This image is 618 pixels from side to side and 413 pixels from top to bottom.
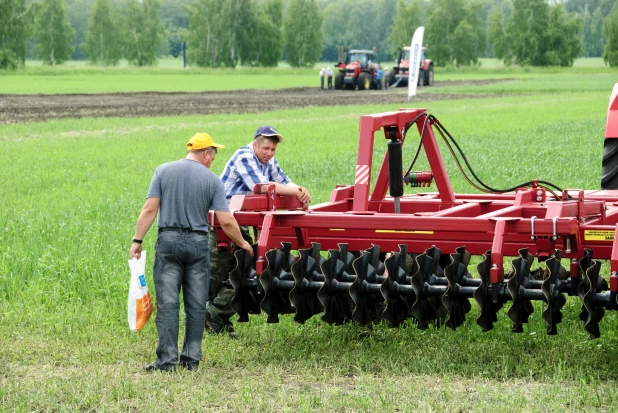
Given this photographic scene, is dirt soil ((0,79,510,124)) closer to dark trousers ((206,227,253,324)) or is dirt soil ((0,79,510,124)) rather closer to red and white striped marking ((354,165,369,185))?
dark trousers ((206,227,253,324))

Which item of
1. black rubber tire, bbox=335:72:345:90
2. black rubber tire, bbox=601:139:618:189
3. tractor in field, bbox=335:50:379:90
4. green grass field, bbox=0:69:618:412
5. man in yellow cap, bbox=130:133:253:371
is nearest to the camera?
green grass field, bbox=0:69:618:412

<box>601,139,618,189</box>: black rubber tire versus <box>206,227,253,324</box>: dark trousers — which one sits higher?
<box>601,139,618,189</box>: black rubber tire

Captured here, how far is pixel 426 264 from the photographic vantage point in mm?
6914

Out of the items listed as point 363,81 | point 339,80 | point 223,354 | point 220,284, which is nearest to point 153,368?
point 223,354

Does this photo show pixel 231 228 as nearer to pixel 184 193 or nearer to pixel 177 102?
pixel 184 193

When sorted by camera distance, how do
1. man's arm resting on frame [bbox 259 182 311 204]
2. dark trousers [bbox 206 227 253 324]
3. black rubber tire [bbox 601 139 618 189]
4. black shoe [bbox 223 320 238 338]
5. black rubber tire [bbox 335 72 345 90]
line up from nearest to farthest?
dark trousers [bbox 206 227 253 324]
man's arm resting on frame [bbox 259 182 311 204]
black shoe [bbox 223 320 238 338]
black rubber tire [bbox 601 139 618 189]
black rubber tire [bbox 335 72 345 90]

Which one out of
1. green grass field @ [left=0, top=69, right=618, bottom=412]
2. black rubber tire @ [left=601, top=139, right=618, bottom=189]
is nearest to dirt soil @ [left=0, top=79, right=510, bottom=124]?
green grass field @ [left=0, top=69, right=618, bottom=412]

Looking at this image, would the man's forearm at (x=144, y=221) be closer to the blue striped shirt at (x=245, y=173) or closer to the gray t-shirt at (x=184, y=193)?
the gray t-shirt at (x=184, y=193)

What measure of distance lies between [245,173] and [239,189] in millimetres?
170

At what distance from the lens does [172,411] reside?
19.6 ft

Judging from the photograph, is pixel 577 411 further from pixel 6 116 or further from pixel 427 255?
pixel 6 116

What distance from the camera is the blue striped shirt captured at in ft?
27.0

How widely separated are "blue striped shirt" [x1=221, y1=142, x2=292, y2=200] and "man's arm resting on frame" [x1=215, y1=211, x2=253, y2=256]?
3.03 feet

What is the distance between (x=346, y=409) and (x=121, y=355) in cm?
211
